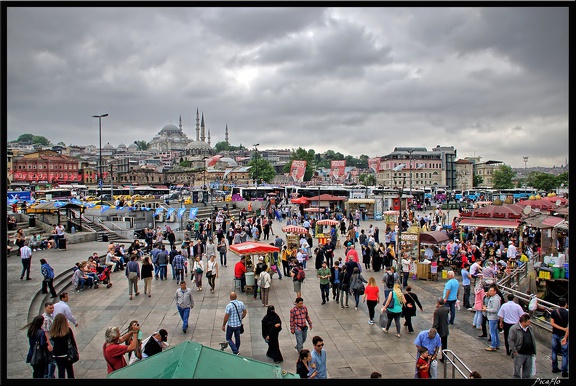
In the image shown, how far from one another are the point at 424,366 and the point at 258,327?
4.66 meters

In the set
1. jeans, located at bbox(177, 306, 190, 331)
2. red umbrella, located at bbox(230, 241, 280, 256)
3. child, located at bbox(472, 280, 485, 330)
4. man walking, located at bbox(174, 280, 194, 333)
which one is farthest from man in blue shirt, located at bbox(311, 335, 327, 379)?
red umbrella, located at bbox(230, 241, 280, 256)

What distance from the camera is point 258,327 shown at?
9.76 meters

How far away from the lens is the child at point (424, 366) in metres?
6.06

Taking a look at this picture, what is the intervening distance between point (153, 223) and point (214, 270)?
55.1 ft

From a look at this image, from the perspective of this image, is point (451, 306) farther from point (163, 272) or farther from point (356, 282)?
point (163, 272)

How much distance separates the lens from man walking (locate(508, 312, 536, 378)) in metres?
6.66

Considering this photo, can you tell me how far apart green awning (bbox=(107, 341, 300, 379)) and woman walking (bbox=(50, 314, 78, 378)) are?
2241 millimetres

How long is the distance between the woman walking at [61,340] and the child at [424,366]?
5.53 metres

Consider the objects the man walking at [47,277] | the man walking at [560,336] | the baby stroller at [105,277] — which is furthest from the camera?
the baby stroller at [105,277]

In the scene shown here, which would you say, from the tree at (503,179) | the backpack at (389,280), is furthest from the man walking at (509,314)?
the tree at (503,179)

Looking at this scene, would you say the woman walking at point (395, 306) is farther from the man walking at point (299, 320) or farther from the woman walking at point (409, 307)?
the man walking at point (299, 320)

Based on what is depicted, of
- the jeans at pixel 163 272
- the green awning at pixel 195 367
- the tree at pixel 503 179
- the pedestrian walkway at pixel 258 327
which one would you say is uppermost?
the tree at pixel 503 179

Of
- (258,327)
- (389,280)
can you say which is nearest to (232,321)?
(258,327)

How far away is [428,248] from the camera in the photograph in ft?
49.7
